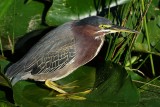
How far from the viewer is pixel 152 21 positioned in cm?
311

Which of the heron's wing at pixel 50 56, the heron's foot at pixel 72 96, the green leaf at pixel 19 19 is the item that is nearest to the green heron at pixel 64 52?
the heron's wing at pixel 50 56

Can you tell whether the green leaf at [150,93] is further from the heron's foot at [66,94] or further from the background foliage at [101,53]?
the heron's foot at [66,94]

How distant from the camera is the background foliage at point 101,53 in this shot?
256 centimetres

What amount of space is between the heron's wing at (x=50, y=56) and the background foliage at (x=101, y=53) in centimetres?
10

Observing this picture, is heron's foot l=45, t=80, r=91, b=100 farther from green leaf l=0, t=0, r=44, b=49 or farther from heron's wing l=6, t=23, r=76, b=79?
green leaf l=0, t=0, r=44, b=49

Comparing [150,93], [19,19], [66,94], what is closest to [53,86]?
[66,94]

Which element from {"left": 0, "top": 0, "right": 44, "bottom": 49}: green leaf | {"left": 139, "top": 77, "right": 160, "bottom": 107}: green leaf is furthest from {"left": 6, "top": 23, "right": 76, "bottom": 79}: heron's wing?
{"left": 139, "top": 77, "right": 160, "bottom": 107}: green leaf

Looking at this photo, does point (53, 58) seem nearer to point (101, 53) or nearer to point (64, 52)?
point (64, 52)

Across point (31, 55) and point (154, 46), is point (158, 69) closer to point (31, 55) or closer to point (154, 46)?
point (154, 46)

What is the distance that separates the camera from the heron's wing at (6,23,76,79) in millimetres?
2883

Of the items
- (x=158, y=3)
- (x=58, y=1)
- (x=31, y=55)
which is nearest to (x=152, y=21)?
(x=158, y=3)

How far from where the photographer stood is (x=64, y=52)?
9.52 feet

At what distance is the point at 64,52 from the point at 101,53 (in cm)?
54

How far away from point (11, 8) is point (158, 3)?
112 centimetres
